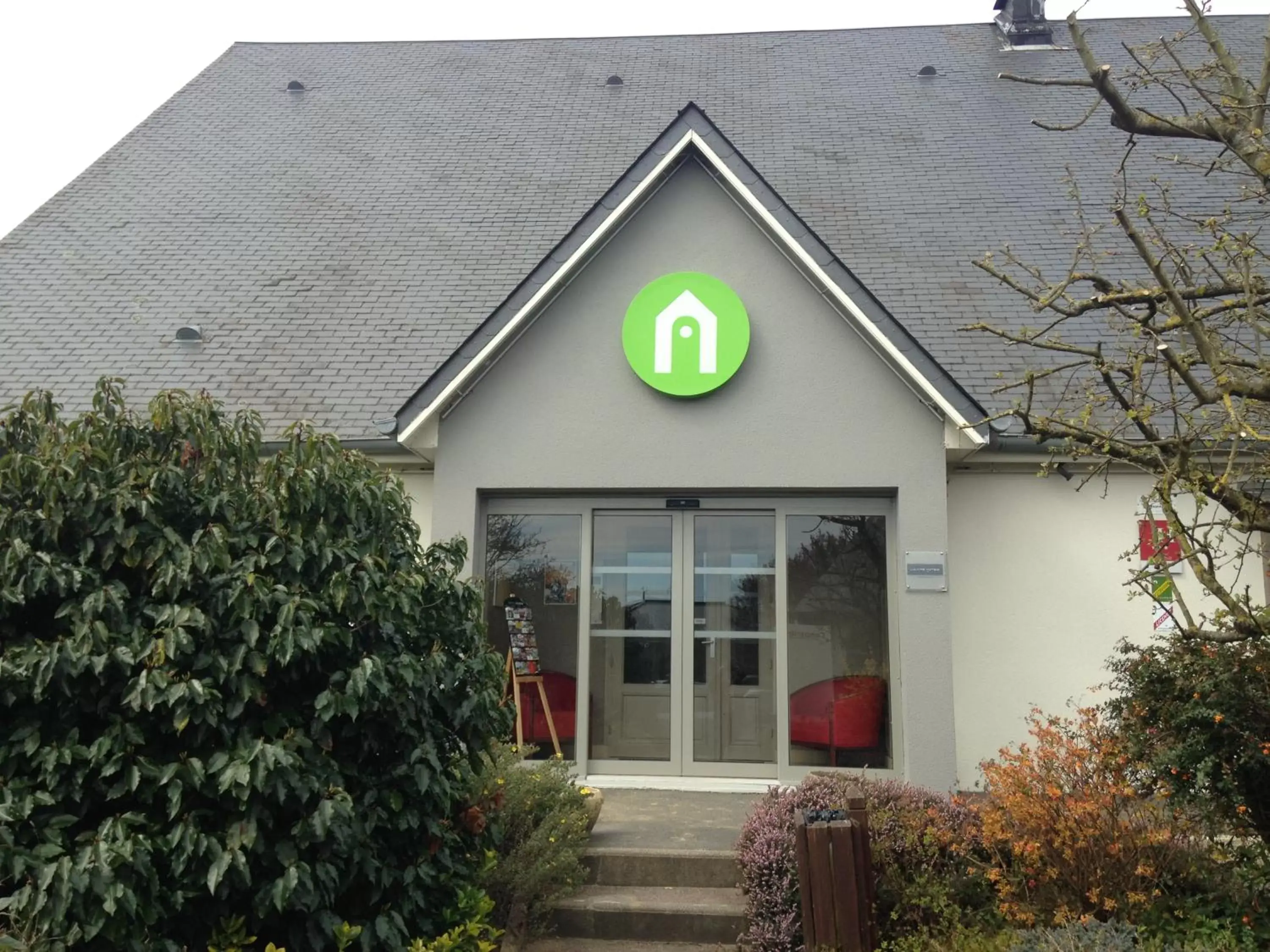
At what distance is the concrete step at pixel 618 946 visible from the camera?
6.66 meters

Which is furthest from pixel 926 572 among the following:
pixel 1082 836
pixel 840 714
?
pixel 1082 836

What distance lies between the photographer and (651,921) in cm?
689

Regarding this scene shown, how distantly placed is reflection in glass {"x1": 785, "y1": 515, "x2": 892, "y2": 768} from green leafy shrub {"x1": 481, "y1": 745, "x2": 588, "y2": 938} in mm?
3016

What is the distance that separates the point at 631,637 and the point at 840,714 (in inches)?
79.1

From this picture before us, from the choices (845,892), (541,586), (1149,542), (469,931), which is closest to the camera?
(469,931)

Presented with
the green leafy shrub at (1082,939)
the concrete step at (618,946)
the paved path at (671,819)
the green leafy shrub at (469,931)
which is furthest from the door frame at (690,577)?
the green leafy shrub at (1082,939)

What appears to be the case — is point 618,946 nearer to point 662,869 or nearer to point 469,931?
point 662,869

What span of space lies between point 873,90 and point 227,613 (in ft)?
49.4

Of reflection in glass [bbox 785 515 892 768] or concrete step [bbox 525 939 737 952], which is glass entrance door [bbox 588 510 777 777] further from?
concrete step [bbox 525 939 737 952]

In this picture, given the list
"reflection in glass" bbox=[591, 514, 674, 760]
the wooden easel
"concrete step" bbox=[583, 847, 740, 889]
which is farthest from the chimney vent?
"concrete step" bbox=[583, 847, 740, 889]

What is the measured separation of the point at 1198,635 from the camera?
5660mm

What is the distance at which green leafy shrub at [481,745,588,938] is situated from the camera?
21.7 ft

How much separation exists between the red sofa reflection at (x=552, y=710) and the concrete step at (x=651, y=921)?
10.8 feet

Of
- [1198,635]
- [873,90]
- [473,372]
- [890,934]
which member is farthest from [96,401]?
[873,90]
